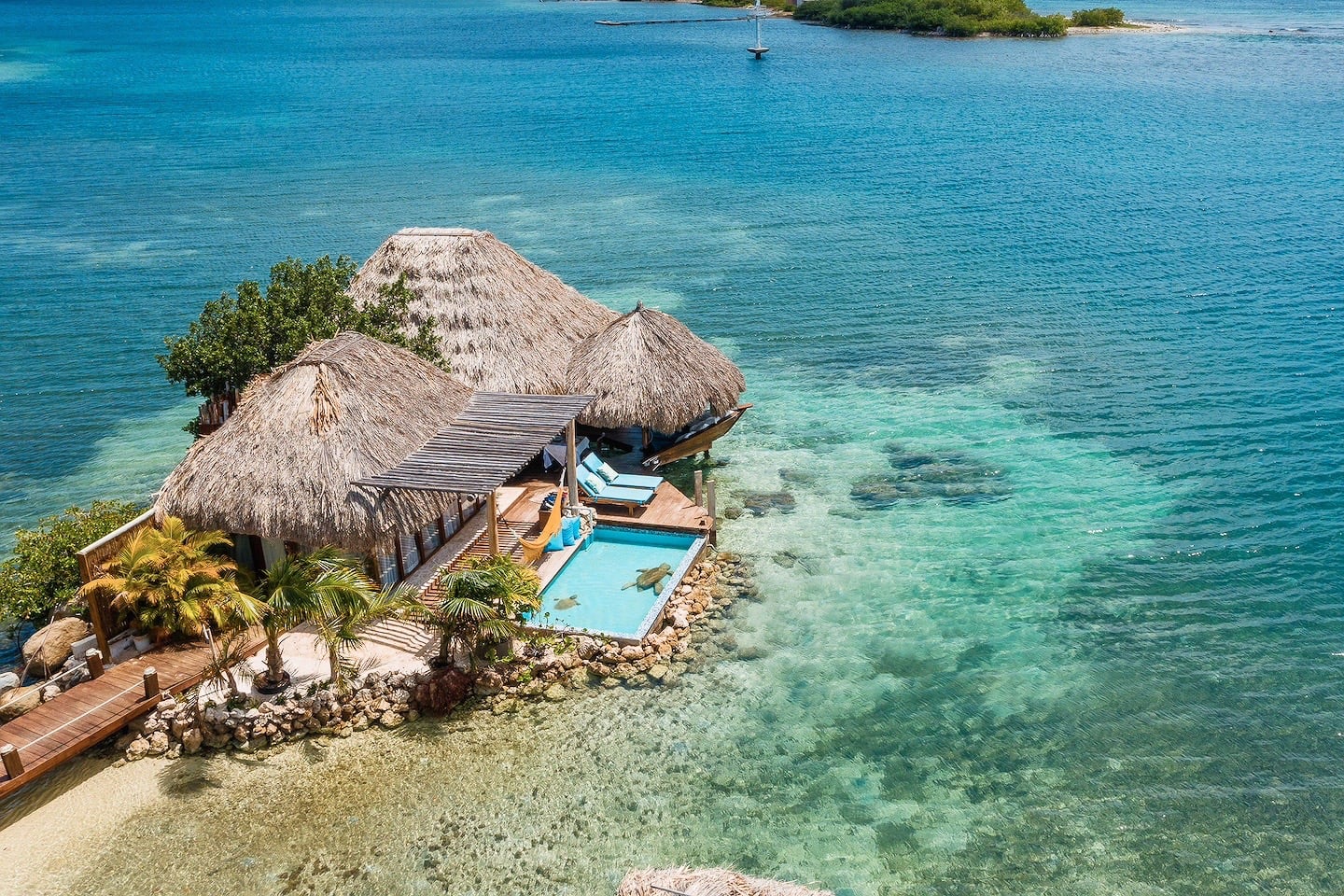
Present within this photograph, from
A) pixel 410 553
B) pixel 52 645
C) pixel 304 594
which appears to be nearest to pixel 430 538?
pixel 410 553

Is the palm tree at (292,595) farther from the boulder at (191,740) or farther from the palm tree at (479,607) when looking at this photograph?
the palm tree at (479,607)

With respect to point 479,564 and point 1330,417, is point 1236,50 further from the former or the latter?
point 479,564

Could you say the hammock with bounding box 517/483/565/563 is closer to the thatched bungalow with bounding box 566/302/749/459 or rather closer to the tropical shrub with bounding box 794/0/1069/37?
the thatched bungalow with bounding box 566/302/749/459

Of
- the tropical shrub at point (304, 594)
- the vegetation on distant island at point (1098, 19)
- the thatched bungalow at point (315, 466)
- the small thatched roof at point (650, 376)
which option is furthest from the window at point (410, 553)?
the vegetation on distant island at point (1098, 19)

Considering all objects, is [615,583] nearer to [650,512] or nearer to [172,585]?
[650,512]

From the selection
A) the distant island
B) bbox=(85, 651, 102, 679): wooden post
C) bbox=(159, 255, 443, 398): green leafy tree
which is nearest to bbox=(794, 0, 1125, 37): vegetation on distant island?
the distant island
